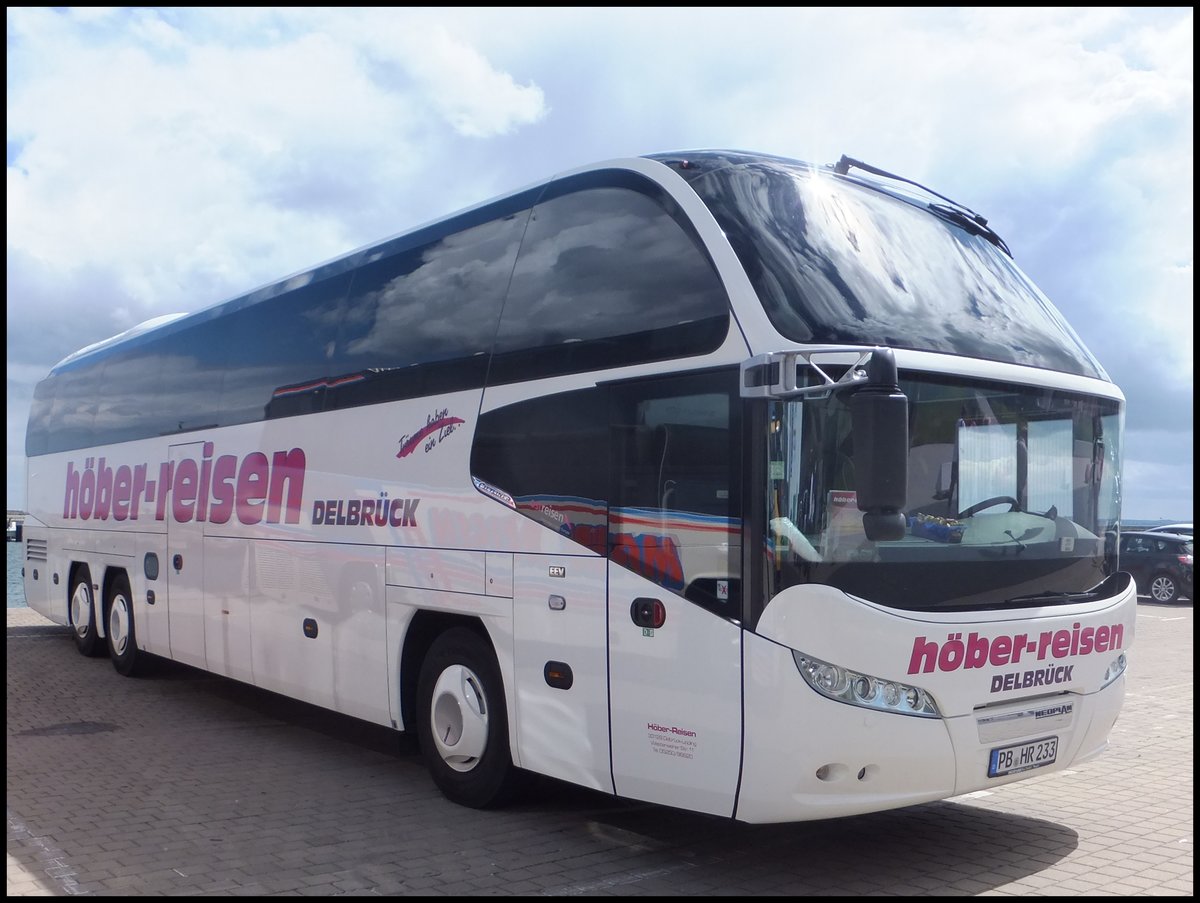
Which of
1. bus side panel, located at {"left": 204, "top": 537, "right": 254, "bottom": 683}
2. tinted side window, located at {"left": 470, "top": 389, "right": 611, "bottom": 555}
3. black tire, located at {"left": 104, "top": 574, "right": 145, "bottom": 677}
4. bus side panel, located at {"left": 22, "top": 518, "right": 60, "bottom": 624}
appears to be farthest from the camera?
bus side panel, located at {"left": 22, "top": 518, "right": 60, "bottom": 624}

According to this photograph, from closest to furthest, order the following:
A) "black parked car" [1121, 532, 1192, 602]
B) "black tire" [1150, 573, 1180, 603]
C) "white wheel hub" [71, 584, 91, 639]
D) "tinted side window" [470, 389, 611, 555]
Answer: "tinted side window" [470, 389, 611, 555]
"white wheel hub" [71, 584, 91, 639]
"black parked car" [1121, 532, 1192, 602]
"black tire" [1150, 573, 1180, 603]

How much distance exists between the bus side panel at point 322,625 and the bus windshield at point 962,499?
12.1 feet

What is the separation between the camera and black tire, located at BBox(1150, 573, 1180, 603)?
26.5 meters

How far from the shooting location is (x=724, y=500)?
5.66m

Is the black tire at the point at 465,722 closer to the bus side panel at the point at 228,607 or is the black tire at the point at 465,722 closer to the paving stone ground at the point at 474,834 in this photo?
the paving stone ground at the point at 474,834

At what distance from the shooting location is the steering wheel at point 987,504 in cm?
590

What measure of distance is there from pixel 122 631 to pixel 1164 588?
75.3 feet

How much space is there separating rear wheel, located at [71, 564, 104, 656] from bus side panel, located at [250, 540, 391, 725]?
550cm

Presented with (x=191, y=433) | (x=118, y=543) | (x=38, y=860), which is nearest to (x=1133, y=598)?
(x=38, y=860)

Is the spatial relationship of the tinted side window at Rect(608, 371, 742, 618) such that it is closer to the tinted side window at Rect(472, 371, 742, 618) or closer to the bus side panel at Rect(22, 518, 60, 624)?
the tinted side window at Rect(472, 371, 742, 618)

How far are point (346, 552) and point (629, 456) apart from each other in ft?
10.5

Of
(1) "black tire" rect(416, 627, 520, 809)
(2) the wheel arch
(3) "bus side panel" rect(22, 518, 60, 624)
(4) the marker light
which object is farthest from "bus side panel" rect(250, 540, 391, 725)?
(3) "bus side panel" rect(22, 518, 60, 624)

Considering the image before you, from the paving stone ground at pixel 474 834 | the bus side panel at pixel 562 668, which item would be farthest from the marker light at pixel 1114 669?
the bus side panel at pixel 562 668

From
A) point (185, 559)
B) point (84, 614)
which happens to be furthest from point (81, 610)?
point (185, 559)
